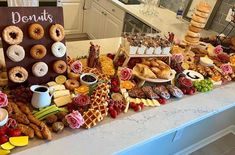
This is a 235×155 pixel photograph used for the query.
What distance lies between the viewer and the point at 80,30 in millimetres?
4027

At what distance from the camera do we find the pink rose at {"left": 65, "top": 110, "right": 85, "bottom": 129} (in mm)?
1030

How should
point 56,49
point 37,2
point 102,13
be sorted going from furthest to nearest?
point 102,13 < point 37,2 < point 56,49

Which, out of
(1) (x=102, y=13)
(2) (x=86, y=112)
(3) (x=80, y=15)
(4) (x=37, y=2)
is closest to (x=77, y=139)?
(2) (x=86, y=112)

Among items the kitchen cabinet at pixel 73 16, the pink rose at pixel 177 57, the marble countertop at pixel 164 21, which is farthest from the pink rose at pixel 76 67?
the kitchen cabinet at pixel 73 16

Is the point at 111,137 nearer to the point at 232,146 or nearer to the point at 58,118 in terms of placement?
the point at 58,118

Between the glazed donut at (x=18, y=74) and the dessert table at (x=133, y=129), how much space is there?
12.0 inches

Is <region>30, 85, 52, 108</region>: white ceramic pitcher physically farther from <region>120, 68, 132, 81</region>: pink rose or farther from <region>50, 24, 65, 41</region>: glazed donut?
<region>120, 68, 132, 81</region>: pink rose

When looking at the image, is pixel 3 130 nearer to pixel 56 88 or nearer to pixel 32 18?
pixel 56 88

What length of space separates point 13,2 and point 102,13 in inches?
49.2

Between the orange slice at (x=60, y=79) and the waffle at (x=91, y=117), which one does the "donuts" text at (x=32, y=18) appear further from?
the waffle at (x=91, y=117)

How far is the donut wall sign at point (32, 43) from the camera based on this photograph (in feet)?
3.55

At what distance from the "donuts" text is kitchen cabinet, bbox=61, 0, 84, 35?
262 centimetres

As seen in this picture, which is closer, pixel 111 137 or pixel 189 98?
pixel 111 137

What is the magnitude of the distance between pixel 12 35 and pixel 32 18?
115mm
